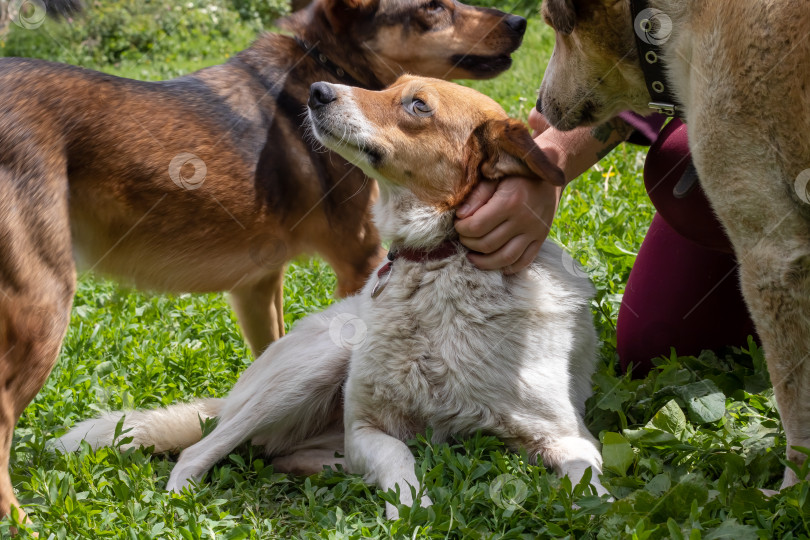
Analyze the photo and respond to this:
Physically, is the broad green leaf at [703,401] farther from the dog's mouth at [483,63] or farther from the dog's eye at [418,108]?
the dog's mouth at [483,63]

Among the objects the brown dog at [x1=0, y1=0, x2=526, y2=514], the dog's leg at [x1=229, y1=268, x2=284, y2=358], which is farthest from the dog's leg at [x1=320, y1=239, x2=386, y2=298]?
the dog's leg at [x1=229, y1=268, x2=284, y2=358]

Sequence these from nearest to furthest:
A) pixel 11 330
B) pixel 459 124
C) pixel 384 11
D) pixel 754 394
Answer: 1. pixel 11 330
2. pixel 459 124
3. pixel 754 394
4. pixel 384 11

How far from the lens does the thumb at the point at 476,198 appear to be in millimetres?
2943

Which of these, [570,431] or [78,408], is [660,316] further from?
[78,408]

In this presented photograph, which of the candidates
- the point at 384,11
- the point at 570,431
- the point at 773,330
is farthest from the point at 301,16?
the point at 773,330

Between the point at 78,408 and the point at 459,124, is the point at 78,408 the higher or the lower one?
the lower one

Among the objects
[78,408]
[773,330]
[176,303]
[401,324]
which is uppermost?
[773,330]

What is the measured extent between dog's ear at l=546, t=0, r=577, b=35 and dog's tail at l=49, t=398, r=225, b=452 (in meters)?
1.88

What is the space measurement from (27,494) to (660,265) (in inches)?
106

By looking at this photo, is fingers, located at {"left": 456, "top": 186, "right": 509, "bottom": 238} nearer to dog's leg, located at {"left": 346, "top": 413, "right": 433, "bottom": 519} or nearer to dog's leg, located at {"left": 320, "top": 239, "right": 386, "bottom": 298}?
dog's leg, located at {"left": 346, "top": 413, "right": 433, "bottom": 519}

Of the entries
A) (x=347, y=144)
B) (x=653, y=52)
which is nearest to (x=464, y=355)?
(x=347, y=144)

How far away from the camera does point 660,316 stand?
12.1 feet

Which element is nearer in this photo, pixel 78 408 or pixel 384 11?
pixel 78 408

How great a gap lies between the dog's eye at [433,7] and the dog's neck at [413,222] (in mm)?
1389
